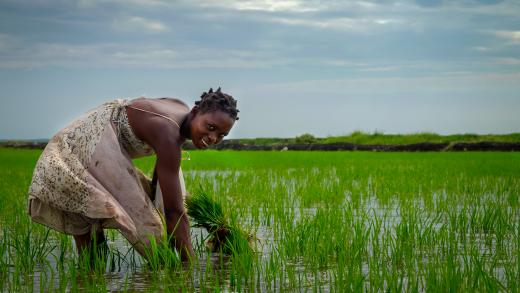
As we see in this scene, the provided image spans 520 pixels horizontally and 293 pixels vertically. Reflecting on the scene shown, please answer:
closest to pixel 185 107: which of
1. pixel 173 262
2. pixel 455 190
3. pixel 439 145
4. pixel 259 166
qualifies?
pixel 173 262

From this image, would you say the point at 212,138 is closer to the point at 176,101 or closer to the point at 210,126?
the point at 210,126

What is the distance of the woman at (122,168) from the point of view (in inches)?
132

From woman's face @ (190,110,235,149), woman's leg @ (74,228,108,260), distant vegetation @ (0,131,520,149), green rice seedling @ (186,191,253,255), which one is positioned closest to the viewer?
woman's face @ (190,110,235,149)

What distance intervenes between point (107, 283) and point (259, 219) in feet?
8.07

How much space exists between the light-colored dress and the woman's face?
5.3 inches

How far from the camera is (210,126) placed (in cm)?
333

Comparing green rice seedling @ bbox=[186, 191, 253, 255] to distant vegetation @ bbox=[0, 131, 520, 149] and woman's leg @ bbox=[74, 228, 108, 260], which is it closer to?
woman's leg @ bbox=[74, 228, 108, 260]

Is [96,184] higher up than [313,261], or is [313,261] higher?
[96,184]

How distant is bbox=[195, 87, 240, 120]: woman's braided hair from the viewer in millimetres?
3322

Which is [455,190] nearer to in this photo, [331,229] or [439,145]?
[331,229]

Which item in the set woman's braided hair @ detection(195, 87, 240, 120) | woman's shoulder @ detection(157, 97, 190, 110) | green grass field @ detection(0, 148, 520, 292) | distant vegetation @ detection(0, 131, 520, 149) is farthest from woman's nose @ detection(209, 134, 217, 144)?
distant vegetation @ detection(0, 131, 520, 149)

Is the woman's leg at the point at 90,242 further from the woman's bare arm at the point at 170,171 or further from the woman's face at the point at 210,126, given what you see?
the woman's face at the point at 210,126

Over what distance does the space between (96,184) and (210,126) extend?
2.31ft

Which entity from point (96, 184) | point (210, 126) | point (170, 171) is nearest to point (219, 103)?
point (210, 126)
